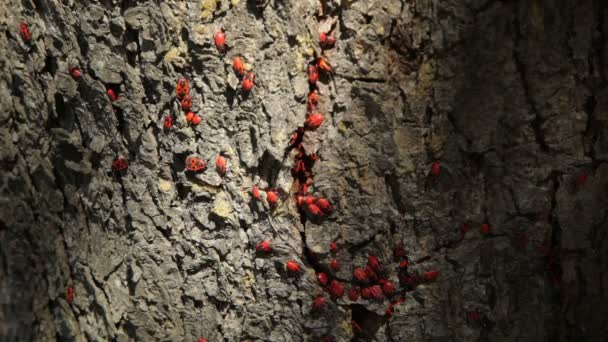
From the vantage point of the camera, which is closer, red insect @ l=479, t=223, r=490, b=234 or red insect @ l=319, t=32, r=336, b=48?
red insect @ l=319, t=32, r=336, b=48

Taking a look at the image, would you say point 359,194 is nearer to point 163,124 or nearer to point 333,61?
point 333,61

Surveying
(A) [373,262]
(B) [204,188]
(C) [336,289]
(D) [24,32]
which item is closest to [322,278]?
(C) [336,289]

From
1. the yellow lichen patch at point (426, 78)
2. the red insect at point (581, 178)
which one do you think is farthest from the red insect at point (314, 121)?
the red insect at point (581, 178)

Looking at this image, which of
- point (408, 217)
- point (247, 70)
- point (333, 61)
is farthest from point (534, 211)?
point (247, 70)

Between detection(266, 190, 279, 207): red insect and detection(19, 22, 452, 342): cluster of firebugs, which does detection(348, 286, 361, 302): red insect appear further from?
detection(266, 190, 279, 207): red insect

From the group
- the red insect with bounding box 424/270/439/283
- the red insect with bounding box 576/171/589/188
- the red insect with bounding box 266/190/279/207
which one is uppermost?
the red insect with bounding box 576/171/589/188

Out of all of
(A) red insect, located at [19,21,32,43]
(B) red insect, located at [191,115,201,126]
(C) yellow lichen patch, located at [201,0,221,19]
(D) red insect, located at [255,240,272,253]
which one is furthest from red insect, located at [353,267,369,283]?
(A) red insect, located at [19,21,32,43]

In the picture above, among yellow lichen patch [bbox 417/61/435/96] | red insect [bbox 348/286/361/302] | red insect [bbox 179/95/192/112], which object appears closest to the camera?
yellow lichen patch [bbox 417/61/435/96]
